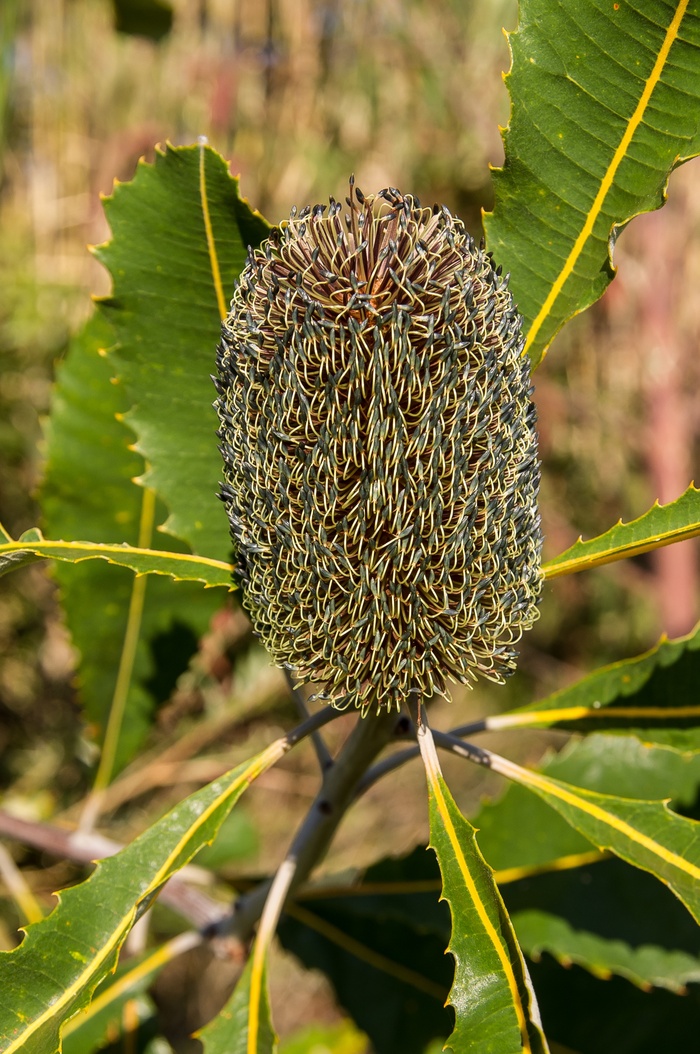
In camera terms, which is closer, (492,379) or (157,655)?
(492,379)

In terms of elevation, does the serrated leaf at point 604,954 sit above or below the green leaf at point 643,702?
below

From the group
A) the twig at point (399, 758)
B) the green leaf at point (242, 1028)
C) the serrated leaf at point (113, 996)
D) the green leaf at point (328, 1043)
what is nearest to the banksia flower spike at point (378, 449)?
the twig at point (399, 758)

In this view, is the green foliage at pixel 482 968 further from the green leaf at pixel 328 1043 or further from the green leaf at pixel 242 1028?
the green leaf at pixel 328 1043

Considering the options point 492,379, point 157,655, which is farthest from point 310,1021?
point 492,379

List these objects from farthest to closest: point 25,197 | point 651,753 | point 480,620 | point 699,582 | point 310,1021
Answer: point 699,582 → point 310,1021 → point 25,197 → point 651,753 → point 480,620

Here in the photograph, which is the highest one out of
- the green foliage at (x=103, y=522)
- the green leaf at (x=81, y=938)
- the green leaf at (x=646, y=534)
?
the green foliage at (x=103, y=522)

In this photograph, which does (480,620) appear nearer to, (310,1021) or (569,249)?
(569,249)

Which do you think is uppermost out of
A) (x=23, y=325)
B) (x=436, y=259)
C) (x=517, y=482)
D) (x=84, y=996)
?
(x=23, y=325)
